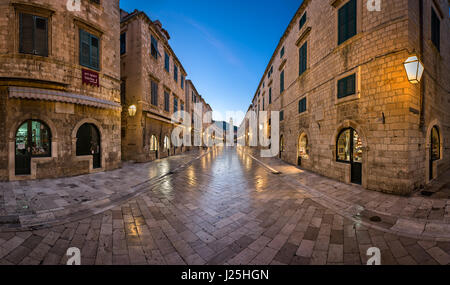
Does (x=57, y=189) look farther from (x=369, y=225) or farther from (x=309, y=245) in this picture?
(x=369, y=225)

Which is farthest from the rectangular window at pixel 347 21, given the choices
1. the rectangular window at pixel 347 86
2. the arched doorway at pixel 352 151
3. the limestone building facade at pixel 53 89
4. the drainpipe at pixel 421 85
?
the limestone building facade at pixel 53 89

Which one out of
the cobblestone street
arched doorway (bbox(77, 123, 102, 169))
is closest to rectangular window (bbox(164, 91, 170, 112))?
arched doorway (bbox(77, 123, 102, 169))

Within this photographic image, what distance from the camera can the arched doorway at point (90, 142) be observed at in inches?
324

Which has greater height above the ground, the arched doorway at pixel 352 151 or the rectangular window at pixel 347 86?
the rectangular window at pixel 347 86

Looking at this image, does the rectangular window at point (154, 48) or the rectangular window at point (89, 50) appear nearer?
the rectangular window at point (89, 50)

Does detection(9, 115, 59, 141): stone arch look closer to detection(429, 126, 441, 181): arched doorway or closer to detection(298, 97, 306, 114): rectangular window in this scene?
detection(298, 97, 306, 114): rectangular window

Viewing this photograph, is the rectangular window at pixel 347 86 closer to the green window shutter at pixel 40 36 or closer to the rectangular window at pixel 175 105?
the green window shutter at pixel 40 36

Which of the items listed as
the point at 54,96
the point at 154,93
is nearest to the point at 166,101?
the point at 154,93

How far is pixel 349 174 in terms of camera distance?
6586 mm

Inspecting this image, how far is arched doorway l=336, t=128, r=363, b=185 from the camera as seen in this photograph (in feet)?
21.2

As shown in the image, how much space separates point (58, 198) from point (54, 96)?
16.8 ft

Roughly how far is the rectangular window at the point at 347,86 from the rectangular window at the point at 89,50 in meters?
12.9

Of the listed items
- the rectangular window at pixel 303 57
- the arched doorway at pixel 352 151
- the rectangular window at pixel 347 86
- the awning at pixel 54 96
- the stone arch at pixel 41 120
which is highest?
the rectangular window at pixel 303 57

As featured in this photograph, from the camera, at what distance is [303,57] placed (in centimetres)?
1043
